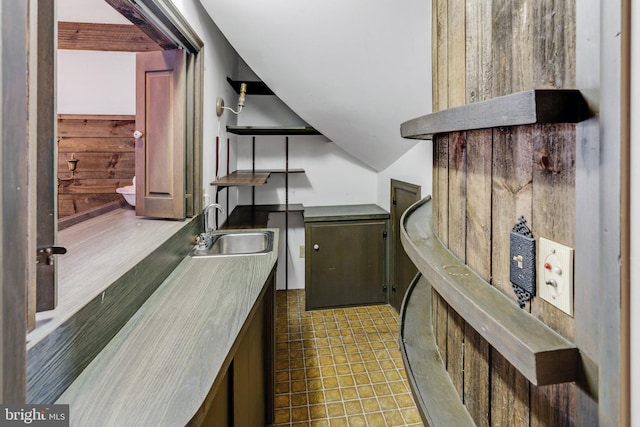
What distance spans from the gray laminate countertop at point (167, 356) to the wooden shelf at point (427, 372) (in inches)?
19.8

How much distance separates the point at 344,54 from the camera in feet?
6.90

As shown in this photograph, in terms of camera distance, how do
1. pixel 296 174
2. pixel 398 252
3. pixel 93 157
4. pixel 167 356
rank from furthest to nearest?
pixel 296 174
pixel 398 252
pixel 93 157
pixel 167 356

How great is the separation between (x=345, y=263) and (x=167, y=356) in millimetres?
2394

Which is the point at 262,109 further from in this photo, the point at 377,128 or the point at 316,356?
the point at 316,356

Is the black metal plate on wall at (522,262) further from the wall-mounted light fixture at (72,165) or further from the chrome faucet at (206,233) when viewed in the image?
the wall-mounted light fixture at (72,165)

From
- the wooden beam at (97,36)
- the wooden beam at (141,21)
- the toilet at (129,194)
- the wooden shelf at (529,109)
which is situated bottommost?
the toilet at (129,194)

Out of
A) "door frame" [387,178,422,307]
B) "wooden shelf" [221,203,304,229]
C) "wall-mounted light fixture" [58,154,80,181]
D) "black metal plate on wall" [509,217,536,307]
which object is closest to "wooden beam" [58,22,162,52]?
"wall-mounted light fixture" [58,154,80,181]

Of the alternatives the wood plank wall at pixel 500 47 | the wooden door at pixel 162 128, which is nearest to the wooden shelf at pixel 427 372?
the wood plank wall at pixel 500 47

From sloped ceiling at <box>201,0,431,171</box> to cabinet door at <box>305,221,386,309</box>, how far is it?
0.90 metres

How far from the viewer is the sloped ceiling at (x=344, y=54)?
5.91 ft

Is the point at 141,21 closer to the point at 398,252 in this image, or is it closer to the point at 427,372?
the point at 427,372

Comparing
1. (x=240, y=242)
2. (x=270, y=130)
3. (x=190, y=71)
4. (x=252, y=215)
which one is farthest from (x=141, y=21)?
(x=252, y=215)

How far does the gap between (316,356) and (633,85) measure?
2.45 meters

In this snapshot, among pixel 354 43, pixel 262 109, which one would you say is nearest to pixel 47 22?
pixel 354 43
